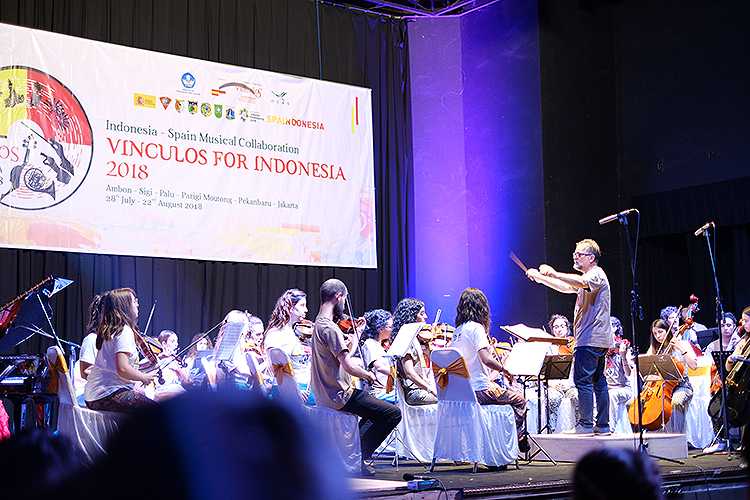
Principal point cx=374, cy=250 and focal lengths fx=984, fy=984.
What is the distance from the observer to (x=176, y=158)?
371 inches

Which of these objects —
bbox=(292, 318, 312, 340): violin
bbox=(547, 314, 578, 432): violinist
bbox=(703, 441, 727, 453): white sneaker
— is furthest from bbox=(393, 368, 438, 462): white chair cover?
bbox=(703, 441, 727, 453): white sneaker

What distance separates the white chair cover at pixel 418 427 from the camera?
6.73 m

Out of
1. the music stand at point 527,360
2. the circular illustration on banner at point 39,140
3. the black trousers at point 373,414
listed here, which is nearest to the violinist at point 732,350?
the music stand at point 527,360

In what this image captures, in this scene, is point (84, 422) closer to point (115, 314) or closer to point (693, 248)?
point (115, 314)

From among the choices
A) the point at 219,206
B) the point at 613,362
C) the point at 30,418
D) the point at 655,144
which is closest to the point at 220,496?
the point at 30,418

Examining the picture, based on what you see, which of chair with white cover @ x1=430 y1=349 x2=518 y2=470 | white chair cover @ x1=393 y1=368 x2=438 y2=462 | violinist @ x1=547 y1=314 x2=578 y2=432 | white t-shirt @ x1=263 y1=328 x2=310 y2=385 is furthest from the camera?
violinist @ x1=547 y1=314 x2=578 y2=432

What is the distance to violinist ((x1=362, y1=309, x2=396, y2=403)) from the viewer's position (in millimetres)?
7301

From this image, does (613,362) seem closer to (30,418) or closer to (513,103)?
(513,103)

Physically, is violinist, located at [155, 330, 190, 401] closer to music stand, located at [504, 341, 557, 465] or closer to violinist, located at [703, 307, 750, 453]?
music stand, located at [504, 341, 557, 465]

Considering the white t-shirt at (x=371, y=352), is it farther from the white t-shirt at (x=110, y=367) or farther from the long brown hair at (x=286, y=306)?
the white t-shirt at (x=110, y=367)

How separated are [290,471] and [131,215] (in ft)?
29.1

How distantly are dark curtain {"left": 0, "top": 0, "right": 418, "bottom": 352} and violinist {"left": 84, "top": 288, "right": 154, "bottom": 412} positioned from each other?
3688 mm

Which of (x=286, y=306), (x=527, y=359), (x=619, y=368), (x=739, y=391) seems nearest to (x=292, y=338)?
(x=286, y=306)

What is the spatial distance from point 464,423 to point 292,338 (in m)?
1.70
